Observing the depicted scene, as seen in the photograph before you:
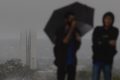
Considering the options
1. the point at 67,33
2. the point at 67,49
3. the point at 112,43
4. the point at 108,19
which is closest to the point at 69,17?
the point at 67,33

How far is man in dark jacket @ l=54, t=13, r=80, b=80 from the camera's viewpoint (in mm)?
8727

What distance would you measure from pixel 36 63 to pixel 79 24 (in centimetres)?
4917

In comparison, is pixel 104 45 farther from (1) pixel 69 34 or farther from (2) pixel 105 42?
(1) pixel 69 34

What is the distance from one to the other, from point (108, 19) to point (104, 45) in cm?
44

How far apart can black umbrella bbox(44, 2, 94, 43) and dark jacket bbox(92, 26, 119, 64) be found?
0.33 metres

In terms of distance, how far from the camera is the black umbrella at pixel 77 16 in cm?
906

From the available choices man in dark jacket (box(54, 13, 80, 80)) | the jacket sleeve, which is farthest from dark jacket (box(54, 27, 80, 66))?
the jacket sleeve

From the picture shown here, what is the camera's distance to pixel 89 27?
9.29 m

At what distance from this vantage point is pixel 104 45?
8.85 metres

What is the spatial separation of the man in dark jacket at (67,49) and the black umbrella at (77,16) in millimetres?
249

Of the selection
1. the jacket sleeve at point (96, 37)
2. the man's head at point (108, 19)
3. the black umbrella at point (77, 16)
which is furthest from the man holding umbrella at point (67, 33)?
the man's head at point (108, 19)

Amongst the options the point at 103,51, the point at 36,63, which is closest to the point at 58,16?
the point at 103,51

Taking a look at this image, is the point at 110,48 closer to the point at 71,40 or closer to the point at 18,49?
the point at 71,40

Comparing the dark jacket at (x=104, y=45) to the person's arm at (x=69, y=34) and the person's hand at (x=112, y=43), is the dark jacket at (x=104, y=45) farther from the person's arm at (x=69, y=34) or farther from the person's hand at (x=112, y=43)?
the person's arm at (x=69, y=34)
